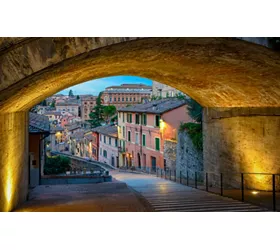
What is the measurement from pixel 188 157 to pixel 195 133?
1380 mm

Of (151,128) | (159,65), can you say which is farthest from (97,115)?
(159,65)

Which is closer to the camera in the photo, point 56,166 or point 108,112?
point 56,166

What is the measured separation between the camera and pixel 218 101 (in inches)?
408

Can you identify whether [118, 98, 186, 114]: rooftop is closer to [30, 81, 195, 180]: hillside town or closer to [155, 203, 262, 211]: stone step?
[30, 81, 195, 180]: hillside town

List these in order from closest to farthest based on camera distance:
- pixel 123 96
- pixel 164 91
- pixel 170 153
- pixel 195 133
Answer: pixel 195 133, pixel 170 153, pixel 164 91, pixel 123 96

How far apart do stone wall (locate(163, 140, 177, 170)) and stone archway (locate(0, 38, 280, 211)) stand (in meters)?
10.8

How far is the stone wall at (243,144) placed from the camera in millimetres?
9109

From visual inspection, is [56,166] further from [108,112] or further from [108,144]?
[108,112]

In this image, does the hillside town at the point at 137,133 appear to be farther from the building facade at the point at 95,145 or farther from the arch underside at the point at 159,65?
the arch underside at the point at 159,65

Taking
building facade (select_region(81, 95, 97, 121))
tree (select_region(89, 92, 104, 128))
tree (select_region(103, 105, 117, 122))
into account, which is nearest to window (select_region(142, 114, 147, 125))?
tree (select_region(103, 105, 117, 122))

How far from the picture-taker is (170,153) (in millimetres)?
23703

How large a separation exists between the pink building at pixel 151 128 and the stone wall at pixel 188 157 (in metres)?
5.72
